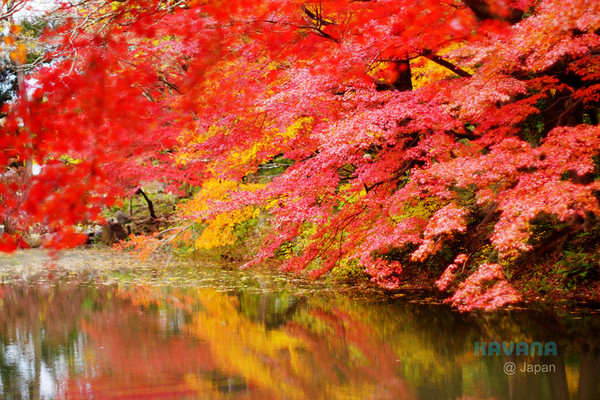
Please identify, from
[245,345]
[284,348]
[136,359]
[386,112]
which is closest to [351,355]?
[284,348]

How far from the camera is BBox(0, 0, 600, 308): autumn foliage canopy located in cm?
A: 562

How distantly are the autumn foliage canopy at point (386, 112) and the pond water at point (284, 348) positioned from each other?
70 centimetres

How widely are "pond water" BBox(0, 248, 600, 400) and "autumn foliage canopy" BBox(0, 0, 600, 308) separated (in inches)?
27.5

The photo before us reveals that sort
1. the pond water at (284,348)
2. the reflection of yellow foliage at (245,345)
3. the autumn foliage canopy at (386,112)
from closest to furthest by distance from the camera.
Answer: the pond water at (284,348) < the reflection of yellow foliage at (245,345) < the autumn foliage canopy at (386,112)

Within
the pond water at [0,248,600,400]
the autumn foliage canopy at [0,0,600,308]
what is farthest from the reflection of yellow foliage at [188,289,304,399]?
the autumn foliage canopy at [0,0,600,308]

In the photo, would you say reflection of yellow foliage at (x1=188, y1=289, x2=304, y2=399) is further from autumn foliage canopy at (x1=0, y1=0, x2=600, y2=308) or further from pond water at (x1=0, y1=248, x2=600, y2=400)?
autumn foliage canopy at (x1=0, y1=0, x2=600, y2=308)

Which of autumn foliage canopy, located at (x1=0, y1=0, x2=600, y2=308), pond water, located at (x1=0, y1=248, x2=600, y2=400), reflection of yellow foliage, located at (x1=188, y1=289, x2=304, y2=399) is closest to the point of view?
pond water, located at (x1=0, y1=248, x2=600, y2=400)

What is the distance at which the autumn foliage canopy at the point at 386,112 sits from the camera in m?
5.62

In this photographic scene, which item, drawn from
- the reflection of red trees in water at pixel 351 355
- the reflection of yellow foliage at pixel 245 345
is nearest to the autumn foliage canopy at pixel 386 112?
the reflection of red trees in water at pixel 351 355

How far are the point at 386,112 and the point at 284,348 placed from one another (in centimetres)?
318

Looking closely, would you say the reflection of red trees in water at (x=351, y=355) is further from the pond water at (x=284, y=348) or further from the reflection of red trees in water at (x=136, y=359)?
the reflection of red trees in water at (x=136, y=359)

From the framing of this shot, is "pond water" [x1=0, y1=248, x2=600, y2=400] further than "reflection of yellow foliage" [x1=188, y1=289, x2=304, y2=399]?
No

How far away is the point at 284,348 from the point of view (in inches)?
249

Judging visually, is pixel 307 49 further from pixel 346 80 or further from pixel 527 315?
pixel 527 315
